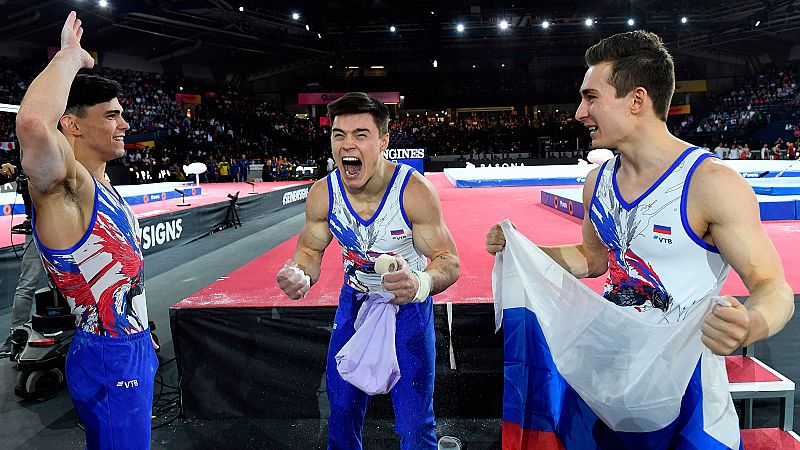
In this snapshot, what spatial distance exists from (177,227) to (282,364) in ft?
19.6

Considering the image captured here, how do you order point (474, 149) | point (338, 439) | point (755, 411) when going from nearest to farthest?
point (338, 439) → point (755, 411) → point (474, 149)

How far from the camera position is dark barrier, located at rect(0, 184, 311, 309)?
5.65 meters

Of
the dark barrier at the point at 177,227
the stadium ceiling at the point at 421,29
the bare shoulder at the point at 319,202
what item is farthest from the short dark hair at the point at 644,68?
the stadium ceiling at the point at 421,29

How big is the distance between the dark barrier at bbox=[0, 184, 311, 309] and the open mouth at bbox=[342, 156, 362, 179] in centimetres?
507

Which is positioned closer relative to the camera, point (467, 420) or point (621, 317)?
point (621, 317)

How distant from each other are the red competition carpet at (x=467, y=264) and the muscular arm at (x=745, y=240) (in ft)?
5.80

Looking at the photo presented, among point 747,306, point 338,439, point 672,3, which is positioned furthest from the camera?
point 672,3

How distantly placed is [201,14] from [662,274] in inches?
1154

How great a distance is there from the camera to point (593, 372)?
6.33ft

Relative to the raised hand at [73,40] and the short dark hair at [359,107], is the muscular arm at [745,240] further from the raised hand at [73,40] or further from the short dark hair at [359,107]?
the raised hand at [73,40]

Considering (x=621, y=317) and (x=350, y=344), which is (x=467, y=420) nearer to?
(x=350, y=344)

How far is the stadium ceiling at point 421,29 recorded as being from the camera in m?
25.9

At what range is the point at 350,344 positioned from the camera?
224 cm

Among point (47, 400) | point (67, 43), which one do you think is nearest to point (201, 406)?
point (47, 400)
